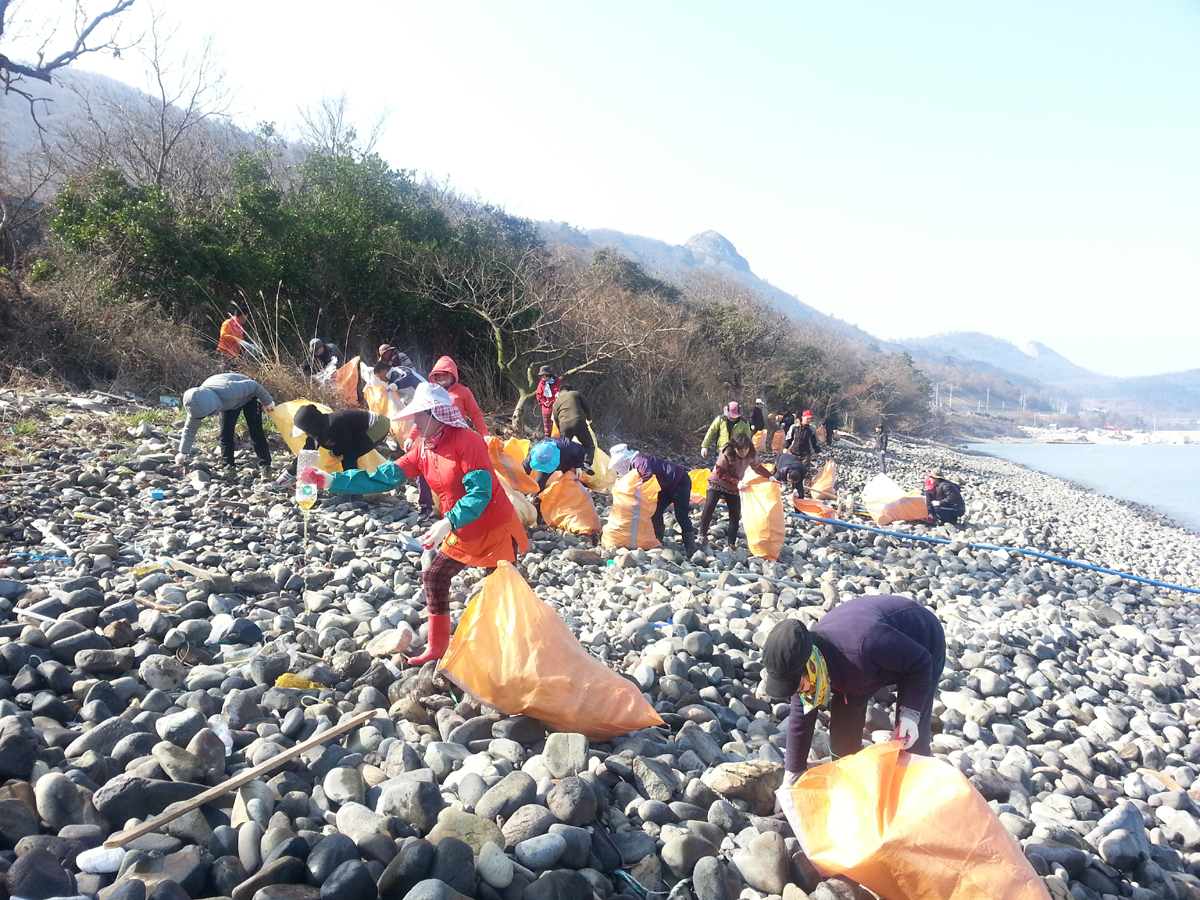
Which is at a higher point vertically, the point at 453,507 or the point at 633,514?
the point at 453,507

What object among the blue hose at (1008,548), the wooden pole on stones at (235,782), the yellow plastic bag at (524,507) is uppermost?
the yellow plastic bag at (524,507)

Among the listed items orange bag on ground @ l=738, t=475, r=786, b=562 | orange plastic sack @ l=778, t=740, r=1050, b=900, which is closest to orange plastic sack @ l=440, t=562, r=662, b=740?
orange plastic sack @ l=778, t=740, r=1050, b=900

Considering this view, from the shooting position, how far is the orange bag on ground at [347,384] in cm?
896

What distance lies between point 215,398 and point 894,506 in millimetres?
8443

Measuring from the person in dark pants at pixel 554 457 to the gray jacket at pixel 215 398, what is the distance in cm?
254

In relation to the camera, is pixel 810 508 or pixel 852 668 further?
pixel 810 508

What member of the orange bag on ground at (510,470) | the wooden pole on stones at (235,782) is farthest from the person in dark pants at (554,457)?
the wooden pole on stones at (235,782)

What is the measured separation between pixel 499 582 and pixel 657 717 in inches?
35.2

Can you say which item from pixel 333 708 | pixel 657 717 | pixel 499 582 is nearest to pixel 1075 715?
pixel 657 717

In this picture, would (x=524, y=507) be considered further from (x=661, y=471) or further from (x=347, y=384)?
(x=347, y=384)

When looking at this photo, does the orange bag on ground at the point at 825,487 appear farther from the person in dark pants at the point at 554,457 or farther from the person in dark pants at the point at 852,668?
the person in dark pants at the point at 852,668

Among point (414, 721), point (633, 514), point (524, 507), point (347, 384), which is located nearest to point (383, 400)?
point (347, 384)

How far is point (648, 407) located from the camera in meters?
15.5

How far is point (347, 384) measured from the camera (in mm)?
9062
